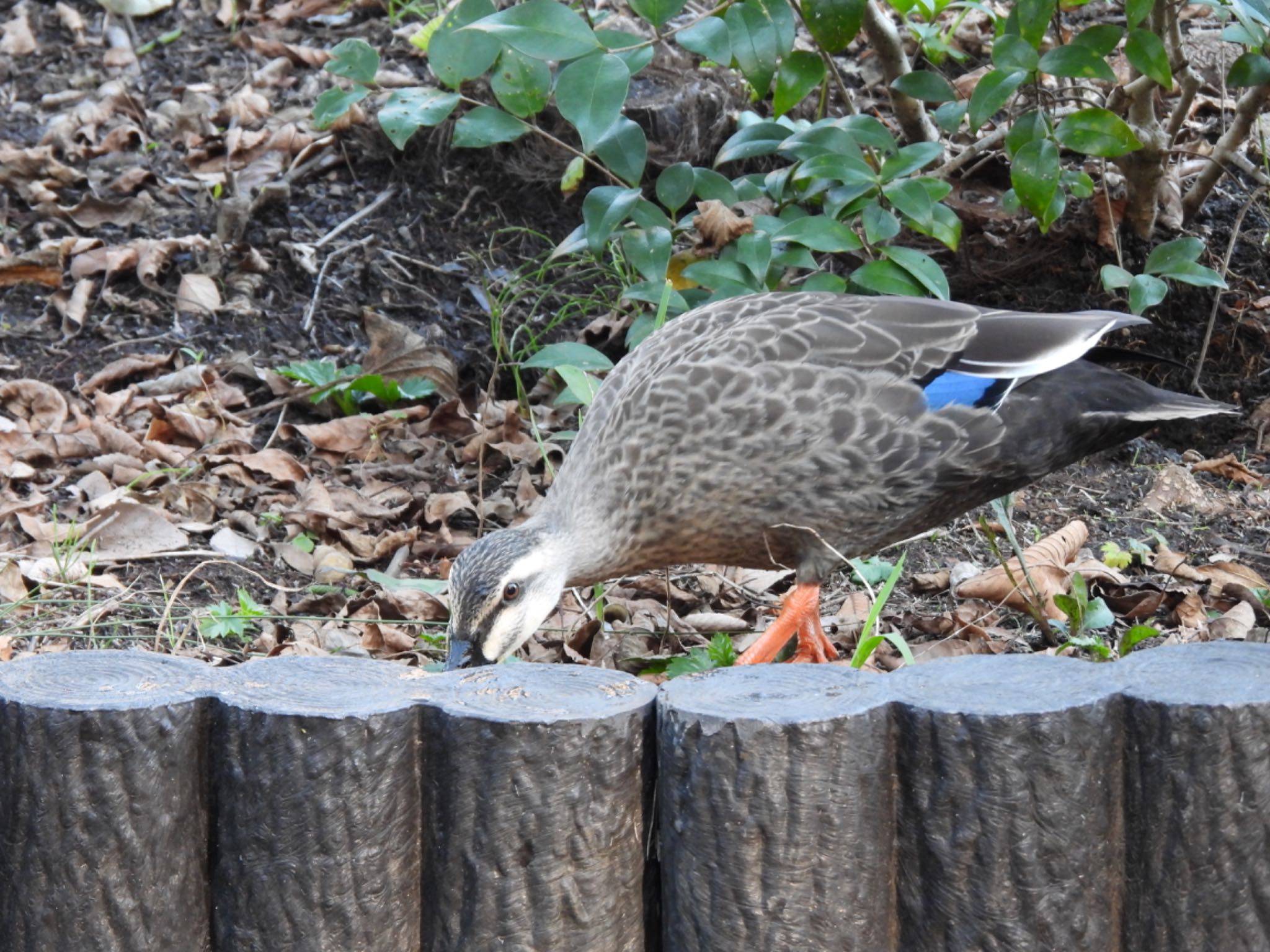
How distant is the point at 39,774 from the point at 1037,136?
10.8ft

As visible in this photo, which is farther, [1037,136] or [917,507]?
[1037,136]

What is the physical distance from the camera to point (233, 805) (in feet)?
7.06

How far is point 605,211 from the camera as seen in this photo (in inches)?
171

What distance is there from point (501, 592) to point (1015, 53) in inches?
84.7

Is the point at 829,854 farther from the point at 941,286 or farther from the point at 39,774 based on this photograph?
the point at 941,286

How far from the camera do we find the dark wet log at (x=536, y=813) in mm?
2080

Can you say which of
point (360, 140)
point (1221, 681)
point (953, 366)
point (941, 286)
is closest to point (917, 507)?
point (953, 366)

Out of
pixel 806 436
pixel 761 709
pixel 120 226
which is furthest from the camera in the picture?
pixel 120 226

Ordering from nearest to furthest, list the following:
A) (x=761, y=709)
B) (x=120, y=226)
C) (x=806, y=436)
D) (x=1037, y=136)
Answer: (x=761, y=709)
(x=806, y=436)
(x=1037, y=136)
(x=120, y=226)

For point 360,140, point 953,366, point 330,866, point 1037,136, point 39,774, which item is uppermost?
point 360,140

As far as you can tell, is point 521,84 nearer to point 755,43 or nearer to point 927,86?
point 755,43

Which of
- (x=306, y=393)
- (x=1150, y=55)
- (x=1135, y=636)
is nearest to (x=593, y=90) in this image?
→ (x=1150, y=55)

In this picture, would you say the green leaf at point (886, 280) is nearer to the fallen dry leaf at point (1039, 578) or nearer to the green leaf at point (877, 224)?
the green leaf at point (877, 224)

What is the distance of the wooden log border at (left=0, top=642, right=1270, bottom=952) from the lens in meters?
2.06
